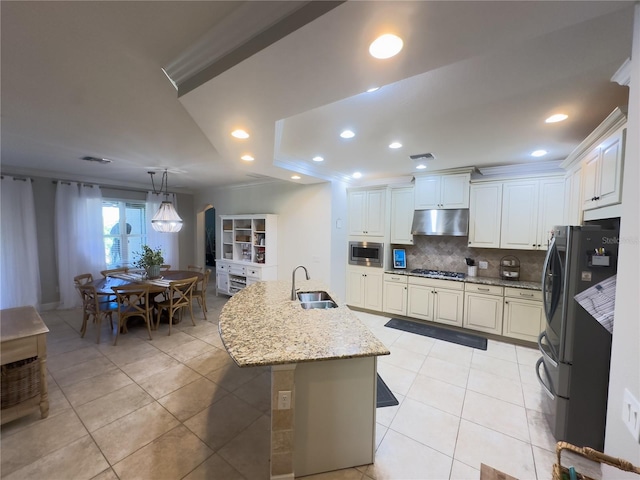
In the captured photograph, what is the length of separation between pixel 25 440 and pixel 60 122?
263 cm

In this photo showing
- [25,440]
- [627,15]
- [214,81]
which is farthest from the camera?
[25,440]

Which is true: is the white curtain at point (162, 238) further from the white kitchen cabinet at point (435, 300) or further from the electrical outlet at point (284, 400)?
the electrical outlet at point (284, 400)

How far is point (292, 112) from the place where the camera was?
5.68ft

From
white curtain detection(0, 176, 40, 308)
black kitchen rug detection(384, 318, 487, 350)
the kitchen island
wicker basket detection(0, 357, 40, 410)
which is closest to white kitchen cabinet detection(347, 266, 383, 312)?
black kitchen rug detection(384, 318, 487, 350)

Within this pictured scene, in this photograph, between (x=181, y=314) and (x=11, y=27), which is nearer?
(x=11, y=27)

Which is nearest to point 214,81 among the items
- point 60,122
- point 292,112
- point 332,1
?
point 292,112

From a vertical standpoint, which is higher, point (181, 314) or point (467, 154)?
point (467, 154)

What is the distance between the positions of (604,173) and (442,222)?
2.12 meters

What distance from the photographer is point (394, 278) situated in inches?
172

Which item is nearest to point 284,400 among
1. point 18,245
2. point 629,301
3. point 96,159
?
point 629,301

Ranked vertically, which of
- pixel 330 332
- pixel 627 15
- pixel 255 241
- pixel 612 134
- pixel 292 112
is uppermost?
pixel 627 15

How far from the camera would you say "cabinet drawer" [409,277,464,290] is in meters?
3.82

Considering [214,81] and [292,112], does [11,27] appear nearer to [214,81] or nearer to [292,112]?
[214,81]

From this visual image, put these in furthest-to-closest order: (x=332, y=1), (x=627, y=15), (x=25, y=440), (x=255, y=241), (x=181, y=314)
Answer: (x=255, y=241) → (x=181, y=314) → (x=25, y=440) → (x=627, y=15) → (x=332, y=1)
